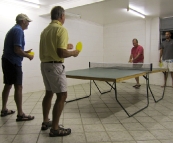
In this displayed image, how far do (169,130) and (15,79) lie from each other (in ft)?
7.59

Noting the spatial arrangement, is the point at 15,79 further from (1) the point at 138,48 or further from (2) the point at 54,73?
(1) the point at 138,48

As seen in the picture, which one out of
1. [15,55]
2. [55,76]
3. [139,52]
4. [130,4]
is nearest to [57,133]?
[55,76]

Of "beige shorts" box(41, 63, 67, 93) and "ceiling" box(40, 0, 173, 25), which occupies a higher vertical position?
"ceiling" box(40, 0, 173, 25)

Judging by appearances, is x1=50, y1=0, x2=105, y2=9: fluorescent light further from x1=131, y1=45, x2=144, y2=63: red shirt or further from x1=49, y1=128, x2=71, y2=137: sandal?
x1=49, y1=128, x2=71, y2=137: sandal

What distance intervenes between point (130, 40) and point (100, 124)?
14.6 feet

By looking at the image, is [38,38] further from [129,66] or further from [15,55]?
[129,66]

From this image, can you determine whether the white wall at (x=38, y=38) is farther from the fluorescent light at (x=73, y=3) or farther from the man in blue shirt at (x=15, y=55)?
the man in blue shirt at (x=15, y=55)

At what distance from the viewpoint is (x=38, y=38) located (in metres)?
4.86

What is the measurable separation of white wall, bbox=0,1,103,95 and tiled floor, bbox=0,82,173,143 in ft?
3.60

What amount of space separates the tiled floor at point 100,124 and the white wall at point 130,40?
7.80 ft

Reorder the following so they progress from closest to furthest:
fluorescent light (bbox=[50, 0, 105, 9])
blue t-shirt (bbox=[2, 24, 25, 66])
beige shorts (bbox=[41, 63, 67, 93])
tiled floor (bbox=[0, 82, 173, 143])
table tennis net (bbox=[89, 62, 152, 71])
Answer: beige shorts (bbox=[41, 63, 67, 93]) → tiled floor (bbox=[0, 82, 173, 143]) → blue t-shirt (bbox=[2, 24, 25, 66]) → table tennis net (bbox=[89, 62, 152, 71]) → fluorescent light (bbox=[50, 0, 105, 9])

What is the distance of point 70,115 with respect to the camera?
119 inches

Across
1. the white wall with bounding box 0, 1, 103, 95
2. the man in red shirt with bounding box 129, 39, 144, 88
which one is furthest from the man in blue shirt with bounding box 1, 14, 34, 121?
the man in red shirt with bounding box 129, 39, 144, 88

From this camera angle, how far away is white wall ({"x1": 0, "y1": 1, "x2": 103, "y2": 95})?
422cm
